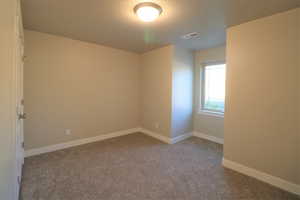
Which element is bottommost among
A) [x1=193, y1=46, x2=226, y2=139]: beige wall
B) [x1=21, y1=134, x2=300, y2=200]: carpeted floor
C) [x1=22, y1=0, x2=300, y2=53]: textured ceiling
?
[x1=21, y1=134, x2=300, y2=200]: carpeted floor

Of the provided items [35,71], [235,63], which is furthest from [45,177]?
[235,63]

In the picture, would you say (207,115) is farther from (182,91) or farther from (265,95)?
(265,95)

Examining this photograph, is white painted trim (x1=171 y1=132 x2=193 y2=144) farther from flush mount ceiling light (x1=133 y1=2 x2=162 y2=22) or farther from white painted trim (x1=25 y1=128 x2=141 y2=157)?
flush mount ceiling light (x1=133 y1=2 x2=162 y2=22)

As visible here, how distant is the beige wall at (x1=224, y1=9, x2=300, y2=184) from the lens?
1875 mm

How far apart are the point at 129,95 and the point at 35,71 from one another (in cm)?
217

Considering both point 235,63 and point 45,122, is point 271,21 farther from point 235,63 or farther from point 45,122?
point 45,122

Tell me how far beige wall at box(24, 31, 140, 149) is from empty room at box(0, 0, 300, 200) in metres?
0.02

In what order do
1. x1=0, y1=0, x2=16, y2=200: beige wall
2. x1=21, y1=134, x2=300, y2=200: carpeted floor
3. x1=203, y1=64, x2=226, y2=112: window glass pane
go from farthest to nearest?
1. x1=203, y1=64, x2=226, y2=112: window glass pane
2. x1=21, y1=134, x2=300, y2=200: carpeted floor
3. x1=0, y1=0, x2=16, y2=200: beige wall

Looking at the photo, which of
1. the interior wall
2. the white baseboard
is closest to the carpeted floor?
the white baseboard

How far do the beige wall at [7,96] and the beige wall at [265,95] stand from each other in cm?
282

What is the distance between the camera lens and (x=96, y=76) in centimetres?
353

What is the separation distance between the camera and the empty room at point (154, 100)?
182 cm

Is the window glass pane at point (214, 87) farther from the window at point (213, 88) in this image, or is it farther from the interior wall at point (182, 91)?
the interior wall at point (182, 91)

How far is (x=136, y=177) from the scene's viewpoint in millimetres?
2166
